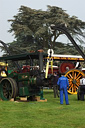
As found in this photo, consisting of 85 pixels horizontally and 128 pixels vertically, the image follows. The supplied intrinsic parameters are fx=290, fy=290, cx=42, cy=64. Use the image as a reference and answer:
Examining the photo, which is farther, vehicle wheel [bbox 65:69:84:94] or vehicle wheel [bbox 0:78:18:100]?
vehicle wheel [bbox 65:69:84:94]

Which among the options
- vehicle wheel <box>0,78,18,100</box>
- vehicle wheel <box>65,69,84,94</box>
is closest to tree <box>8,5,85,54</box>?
vehicle wheel <box>65,69,84,94</box>

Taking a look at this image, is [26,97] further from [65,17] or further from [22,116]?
[65,17]

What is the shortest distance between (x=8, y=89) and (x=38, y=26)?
72.1 ft

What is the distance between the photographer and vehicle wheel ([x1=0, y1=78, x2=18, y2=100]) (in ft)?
39.2

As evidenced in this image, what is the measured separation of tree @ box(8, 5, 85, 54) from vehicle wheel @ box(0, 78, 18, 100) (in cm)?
1994

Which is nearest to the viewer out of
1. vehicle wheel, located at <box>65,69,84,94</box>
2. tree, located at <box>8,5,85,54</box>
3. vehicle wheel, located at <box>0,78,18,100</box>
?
vehicle wheel, located at <box>0,78,18,100</box>

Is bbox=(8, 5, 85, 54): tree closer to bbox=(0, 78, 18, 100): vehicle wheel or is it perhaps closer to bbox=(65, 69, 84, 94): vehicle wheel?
bbox=(65, 69, 84, 94): vehicle wheel

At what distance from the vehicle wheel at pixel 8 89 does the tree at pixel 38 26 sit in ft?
65.4

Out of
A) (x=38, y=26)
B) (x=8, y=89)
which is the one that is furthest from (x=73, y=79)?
(x=38, y=26)

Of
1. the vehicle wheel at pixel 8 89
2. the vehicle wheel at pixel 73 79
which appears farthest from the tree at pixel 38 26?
the vehicle wheel at pixel 8 89

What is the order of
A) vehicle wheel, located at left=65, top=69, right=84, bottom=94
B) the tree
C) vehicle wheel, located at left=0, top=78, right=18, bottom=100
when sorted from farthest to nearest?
1. the tree
2. vehicle wheel, located at left=65, top=69, right=84, bottom=94
3. vehicle wheel, located at left=0, top=78, right=18, bottom=100

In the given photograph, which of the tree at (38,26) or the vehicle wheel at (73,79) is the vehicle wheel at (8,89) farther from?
the tree at (38,26)

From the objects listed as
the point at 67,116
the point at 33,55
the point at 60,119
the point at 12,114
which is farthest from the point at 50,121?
the point at 33,55

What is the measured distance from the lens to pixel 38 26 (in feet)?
111
